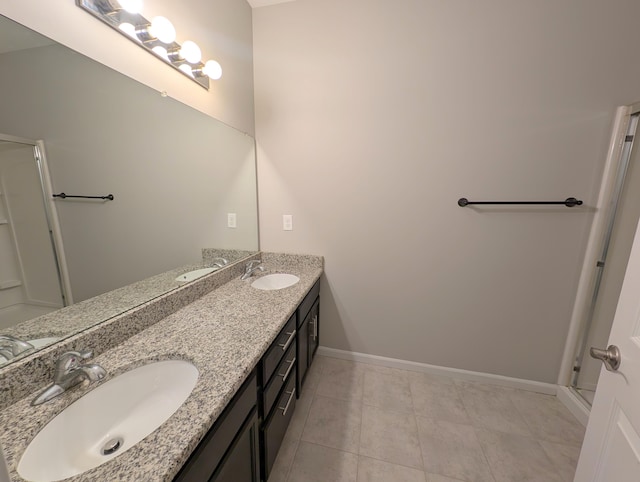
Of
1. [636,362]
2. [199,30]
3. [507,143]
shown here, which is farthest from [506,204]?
[199,30]

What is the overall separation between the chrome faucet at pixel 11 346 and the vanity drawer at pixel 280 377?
2.55 feet

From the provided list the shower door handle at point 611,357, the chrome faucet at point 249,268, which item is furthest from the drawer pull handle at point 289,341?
the shower door handle at point 611,357

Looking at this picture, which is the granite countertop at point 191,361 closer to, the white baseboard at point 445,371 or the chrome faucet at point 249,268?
the chrome faucet at point 249,268

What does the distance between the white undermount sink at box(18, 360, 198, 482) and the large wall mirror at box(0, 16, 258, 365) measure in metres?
0.25

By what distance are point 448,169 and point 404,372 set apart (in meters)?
1.56

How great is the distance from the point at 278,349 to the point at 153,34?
147cm

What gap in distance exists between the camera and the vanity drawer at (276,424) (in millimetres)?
1099

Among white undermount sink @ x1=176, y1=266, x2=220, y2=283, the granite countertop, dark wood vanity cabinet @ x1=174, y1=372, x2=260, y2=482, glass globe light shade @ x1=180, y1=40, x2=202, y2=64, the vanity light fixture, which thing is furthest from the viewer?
white undermount sink @ x1=176, y1=266, x2=220, y2=283

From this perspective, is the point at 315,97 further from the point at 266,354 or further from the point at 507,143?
the point at 266,354

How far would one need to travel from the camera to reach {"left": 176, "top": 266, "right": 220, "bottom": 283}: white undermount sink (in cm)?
135

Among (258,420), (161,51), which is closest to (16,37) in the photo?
(161,51)

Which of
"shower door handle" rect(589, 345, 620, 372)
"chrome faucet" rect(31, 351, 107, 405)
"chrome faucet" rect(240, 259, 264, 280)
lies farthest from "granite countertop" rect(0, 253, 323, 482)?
"shower door handle" rect(589, 345, 620, 372)

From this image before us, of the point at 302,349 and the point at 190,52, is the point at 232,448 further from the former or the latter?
the point at 190,52

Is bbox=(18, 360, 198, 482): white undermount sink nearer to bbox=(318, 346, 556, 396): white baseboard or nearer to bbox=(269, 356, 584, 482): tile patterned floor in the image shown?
bbox=(269, 356, 584, 482): tile patterned floor
